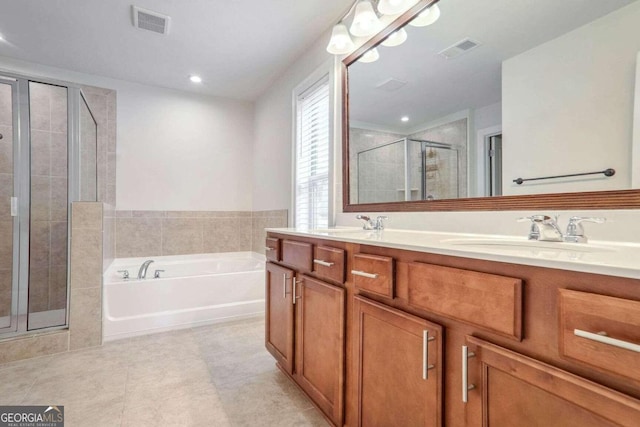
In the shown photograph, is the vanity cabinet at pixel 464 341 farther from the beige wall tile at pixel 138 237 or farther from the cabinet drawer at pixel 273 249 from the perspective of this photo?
the beige wall tile at pixel 138 237

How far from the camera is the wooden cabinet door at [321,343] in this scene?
1.30 metres

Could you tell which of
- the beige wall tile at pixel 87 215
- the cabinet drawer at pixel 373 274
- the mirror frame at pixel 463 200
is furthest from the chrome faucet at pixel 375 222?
the beige wall tile at pixel 87 215

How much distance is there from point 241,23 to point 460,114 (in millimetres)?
1825

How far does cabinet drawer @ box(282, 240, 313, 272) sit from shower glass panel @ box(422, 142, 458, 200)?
0.69 meters

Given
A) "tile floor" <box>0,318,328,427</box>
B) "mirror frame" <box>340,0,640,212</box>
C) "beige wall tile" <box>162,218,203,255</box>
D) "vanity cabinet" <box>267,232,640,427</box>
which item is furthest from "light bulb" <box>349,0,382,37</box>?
"beige wall tile" <box>162,218,203,255</box>

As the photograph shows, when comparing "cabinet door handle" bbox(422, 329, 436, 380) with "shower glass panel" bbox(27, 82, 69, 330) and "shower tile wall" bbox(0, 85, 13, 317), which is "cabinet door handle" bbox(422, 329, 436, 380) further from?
"shower tile wall" bbox(0, 85, 13, 317)

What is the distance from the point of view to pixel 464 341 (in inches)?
32.3

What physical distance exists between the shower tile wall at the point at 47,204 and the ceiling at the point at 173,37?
1.75 feet

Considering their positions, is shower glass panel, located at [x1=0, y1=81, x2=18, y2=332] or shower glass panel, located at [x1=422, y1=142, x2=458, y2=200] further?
shower glass panel, located at [x1=0, y1=81, x2=18, y2=332]

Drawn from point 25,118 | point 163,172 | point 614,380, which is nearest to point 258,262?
point 163,172

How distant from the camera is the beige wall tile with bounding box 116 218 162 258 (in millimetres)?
3387

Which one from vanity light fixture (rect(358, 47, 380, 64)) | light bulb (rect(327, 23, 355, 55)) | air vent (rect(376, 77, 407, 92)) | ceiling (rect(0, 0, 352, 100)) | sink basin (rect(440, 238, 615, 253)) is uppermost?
ceiling (rect(0, 0, 352, 100))

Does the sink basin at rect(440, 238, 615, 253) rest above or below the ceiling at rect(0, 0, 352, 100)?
below

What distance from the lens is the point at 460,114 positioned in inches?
60.7
